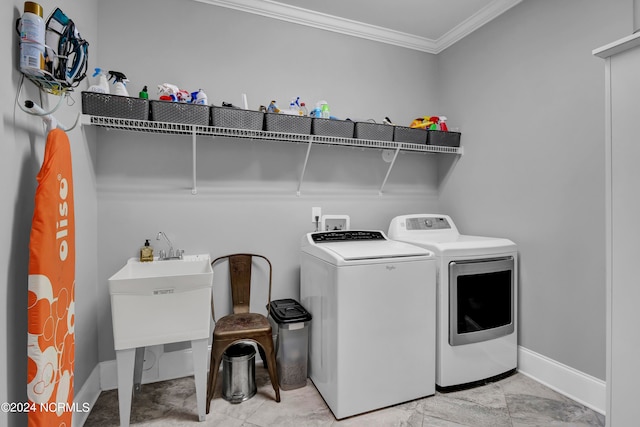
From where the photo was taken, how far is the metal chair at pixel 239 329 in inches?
73.4

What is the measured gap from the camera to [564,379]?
2.02 m

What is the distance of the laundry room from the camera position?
6.24ft

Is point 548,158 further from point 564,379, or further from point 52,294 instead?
point 52,294

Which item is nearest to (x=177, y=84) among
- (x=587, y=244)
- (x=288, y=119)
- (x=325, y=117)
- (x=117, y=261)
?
(x=288, y=119)

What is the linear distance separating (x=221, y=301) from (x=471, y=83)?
2.74 metres

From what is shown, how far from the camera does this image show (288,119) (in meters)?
2.20

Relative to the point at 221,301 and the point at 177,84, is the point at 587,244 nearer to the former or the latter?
the point at 221,301

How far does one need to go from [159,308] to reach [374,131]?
1.89 metres

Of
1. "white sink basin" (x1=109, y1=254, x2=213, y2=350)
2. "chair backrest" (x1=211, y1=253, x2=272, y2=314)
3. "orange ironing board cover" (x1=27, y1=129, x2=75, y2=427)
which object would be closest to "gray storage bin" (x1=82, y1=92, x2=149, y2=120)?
"orange ironing board cover" (x1=27, y1=129, x2=75, y2=427)

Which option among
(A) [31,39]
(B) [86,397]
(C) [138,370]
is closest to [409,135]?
(A) [31,39]

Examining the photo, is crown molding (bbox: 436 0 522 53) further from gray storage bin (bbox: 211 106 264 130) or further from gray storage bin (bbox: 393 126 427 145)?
gray storage bin (bbox: 211 106 264 130)

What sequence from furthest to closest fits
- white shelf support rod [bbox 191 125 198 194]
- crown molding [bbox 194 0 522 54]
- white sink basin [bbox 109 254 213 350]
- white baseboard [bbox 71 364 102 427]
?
Answer: crown molding [bbox 194 0 522 54] → white shelf support rod [bbox 191 125 198 194] → white baseboard [bbox 71 364 102 427] → white sink basin [bbox 109 254 213 350]

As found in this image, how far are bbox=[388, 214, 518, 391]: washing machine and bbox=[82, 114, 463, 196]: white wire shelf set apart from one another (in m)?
0.82

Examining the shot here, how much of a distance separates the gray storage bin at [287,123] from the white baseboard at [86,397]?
6.29 feet
